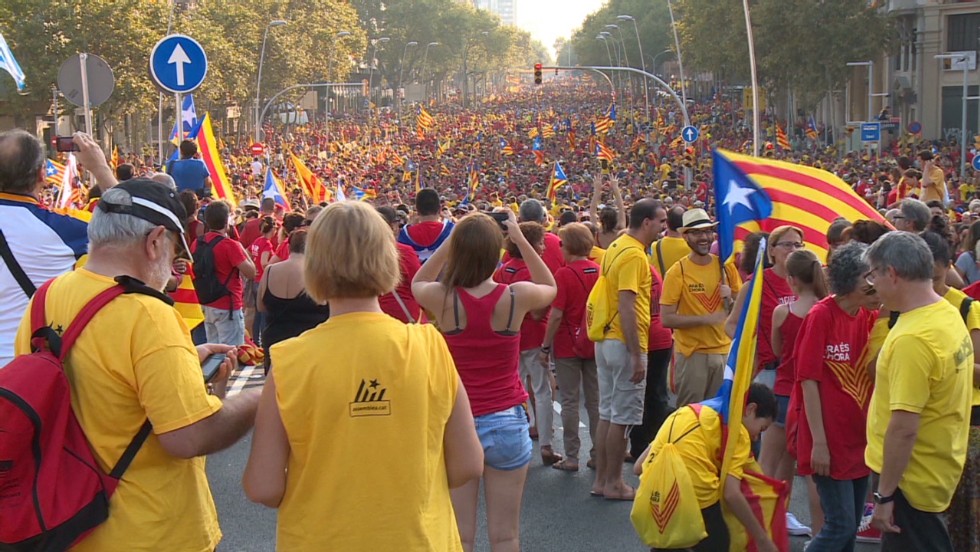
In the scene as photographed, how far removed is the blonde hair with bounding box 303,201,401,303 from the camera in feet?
9.82

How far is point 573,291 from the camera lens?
7867 millimetres

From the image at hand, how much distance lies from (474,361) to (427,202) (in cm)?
285

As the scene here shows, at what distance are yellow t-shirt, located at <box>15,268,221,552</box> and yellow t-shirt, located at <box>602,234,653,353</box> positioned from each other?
429 centimetres

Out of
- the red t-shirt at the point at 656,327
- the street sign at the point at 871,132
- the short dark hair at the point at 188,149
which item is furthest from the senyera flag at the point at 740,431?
the street sign at the point at 871,132

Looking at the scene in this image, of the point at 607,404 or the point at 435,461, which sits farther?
the point at 607,404

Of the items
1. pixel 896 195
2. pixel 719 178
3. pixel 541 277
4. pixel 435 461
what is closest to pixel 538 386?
pixel 719 178

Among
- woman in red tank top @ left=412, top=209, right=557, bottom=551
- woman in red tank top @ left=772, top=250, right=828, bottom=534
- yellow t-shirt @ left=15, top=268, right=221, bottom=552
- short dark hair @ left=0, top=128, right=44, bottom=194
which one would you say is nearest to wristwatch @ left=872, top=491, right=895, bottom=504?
woman in red tank top @ left=772, top=250, right=828, bottom=534

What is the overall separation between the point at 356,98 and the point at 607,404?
11256 cm

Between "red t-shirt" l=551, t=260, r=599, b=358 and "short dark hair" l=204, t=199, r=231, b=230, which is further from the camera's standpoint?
"short dark hair" l=204, t=199, r=231, b=230

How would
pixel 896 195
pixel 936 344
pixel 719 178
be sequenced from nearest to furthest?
pixel 936 344
pixel 719 178
pixel 896 195

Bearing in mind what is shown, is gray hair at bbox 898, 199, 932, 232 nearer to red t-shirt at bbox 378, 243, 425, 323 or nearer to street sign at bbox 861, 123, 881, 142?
red t-shirt at bbox 378, 243, 425, 323

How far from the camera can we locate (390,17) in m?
116

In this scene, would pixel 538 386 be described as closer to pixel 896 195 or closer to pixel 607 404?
pixel 607 404

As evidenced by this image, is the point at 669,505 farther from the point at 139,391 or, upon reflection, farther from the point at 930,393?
the point at 139,391
